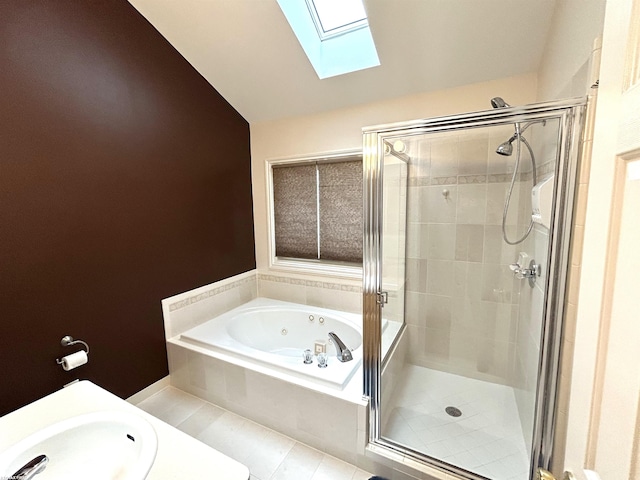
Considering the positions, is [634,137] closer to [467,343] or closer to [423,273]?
[423,273]

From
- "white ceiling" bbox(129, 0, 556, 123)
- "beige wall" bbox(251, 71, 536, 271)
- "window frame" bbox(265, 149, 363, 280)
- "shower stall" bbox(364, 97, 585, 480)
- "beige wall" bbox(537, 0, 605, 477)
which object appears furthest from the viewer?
"window frame" bbox(265, 149, 363, 280)

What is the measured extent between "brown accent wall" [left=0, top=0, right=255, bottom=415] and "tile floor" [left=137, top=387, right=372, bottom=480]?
12.4 inches

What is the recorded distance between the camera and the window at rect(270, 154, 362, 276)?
2723 mm

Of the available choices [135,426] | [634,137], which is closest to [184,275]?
[135,426]

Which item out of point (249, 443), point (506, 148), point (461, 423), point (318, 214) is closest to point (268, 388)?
point (249, 443)

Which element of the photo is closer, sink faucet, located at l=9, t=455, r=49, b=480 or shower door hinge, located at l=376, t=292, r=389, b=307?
sink faucet, located at l=9, t=455, r=49, b=480

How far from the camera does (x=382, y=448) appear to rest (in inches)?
61.5

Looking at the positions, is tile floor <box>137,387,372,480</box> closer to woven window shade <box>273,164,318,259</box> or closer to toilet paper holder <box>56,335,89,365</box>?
toilet paper holder <box>56,335,89,365</box>

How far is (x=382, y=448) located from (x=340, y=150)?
2.20 metres

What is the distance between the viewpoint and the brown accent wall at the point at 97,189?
149 cm

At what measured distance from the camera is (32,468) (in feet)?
2.51

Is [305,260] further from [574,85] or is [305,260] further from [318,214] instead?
[574,85]

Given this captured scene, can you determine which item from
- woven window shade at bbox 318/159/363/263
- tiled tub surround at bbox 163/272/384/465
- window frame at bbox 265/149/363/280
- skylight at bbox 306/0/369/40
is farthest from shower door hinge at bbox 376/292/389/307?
skylight at bbox 306/0/369/40

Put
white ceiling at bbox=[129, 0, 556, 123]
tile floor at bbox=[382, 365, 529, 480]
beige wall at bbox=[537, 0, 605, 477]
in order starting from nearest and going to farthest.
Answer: beige wall at bbox=[537, 0, 605, 477], tile floor at bbox=[382, 365, 529, 480], white ceiling at bbox=[129, 0, 556, 123]
